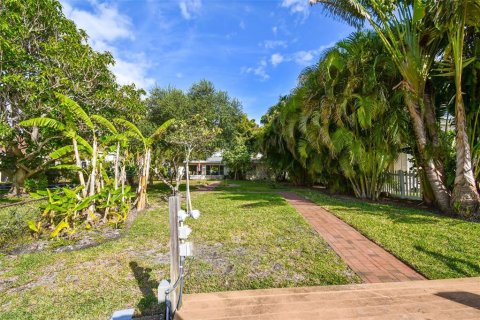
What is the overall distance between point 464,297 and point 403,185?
9.65 m

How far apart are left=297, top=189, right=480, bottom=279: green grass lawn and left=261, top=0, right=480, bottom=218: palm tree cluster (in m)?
1.58

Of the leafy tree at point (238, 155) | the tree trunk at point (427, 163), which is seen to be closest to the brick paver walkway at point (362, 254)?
the tree trunk at point (427, 163)

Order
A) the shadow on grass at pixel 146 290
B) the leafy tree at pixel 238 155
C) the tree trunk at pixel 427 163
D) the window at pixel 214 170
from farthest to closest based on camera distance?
the window at pixel 214 170, the leafy tree at pixel 238 155, the tree trunk at pixel 427 163, the shadow on grass at pixel 146 290

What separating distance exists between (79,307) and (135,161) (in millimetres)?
9731

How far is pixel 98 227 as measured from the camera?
7.11m

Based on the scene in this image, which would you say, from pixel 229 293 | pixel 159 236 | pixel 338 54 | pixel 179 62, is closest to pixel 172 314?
pixel 229 293

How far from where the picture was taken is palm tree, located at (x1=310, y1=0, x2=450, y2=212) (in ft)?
26.5

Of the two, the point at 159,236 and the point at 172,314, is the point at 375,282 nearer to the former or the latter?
the point at 172,314

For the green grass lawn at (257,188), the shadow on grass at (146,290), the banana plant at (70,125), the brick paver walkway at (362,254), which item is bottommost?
the shadow on grass at (146,290)

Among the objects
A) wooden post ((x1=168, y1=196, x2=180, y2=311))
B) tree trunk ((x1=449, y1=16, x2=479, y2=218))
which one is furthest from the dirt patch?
tree trunk ((x1=449, y1=16, x2=479, y2=218))

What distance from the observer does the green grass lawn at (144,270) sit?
3.44m

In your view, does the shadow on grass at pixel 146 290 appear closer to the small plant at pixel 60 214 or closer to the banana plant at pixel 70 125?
the small plant at pixel 60 214

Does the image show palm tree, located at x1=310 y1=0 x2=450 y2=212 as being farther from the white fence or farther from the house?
the house

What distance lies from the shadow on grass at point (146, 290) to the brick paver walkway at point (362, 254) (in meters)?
3.04
